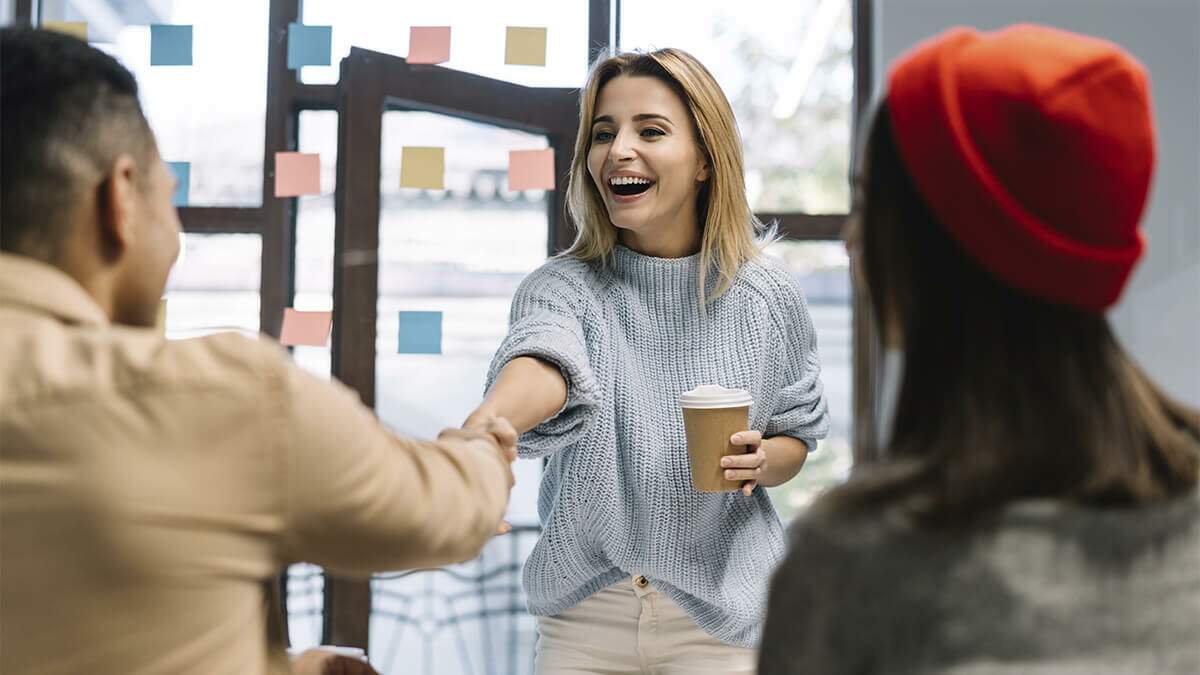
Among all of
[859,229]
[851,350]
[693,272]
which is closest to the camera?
[859,229]

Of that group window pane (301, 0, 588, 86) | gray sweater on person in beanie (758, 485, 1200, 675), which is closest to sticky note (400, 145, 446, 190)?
window pane (301, 0, 588, 86)

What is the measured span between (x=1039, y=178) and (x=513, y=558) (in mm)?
2261

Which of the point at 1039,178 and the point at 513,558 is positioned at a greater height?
the point at 1039,178

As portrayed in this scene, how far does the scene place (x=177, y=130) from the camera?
116 inches

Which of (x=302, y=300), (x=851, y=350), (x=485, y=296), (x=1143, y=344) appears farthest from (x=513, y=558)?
(x=1143, y=344)

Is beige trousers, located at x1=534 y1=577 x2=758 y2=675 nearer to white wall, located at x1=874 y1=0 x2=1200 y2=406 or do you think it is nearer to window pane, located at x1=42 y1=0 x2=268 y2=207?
window pane, located at x1=42 y1=0 x2=268 y2=207

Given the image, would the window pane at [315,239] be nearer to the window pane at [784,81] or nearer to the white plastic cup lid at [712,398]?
the window pane at [784,81]

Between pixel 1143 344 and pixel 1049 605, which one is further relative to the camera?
pixel 1143 344

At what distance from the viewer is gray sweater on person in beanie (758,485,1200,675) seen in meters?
0.72

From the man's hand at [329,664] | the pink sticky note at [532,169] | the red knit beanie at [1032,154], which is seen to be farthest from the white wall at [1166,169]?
the man's hand at [329,664]

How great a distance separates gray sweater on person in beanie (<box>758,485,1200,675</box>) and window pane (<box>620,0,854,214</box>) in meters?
2.36

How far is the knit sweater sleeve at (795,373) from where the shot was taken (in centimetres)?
178

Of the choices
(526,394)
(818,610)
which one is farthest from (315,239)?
(818,610)

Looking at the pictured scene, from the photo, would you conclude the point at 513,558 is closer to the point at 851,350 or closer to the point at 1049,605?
the point at 851,350
